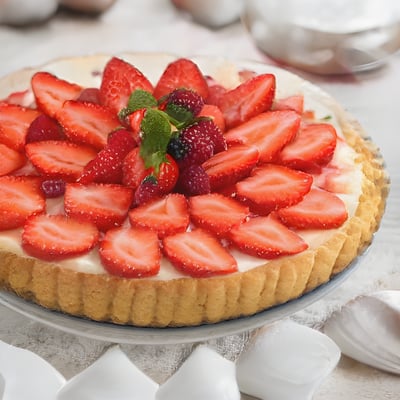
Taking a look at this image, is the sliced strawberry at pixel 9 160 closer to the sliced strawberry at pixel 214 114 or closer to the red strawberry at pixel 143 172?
the red strawberry at pixel 143 172

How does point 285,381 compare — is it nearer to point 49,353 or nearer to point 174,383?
point 174,383

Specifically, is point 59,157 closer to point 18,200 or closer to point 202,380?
point 18,200

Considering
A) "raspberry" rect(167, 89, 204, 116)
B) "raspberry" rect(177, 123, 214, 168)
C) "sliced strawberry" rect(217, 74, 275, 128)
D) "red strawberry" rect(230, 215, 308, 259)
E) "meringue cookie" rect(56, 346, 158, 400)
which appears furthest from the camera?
"sliced strawberry" rect(217, 74, 275, 128)

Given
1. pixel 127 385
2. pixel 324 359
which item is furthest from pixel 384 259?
pixel 127 385

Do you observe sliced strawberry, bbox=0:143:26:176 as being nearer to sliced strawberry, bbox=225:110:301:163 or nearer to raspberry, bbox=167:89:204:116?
raspberry, bbox=167:89:204:116

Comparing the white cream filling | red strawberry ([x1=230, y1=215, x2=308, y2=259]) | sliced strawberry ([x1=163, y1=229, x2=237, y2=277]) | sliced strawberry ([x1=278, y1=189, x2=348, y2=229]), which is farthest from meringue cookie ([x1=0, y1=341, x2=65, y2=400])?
sliced strawberry ([x1=278, y1=189, x2=348, y2=229])

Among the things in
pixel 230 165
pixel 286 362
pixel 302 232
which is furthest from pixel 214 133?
pixel 286 362

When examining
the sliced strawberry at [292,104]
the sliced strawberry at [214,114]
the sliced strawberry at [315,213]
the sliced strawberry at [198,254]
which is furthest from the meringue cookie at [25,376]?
the sliced strawberry at [292,104]
